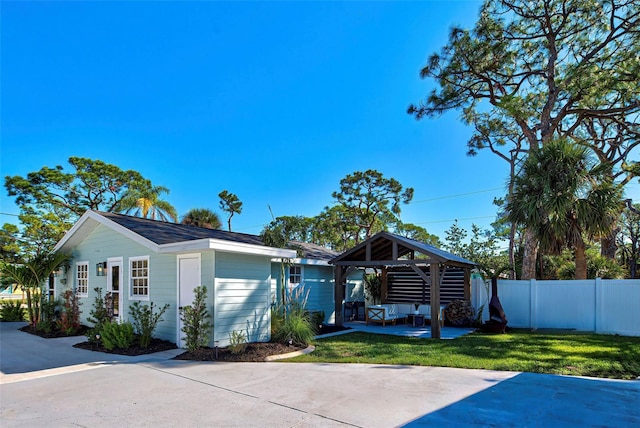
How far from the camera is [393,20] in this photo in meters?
12.4

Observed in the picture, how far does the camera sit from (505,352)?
8.10 metres

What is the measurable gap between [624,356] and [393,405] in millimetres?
5736

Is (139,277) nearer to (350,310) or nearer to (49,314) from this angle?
(49,314)

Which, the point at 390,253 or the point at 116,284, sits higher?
the point at 390,253

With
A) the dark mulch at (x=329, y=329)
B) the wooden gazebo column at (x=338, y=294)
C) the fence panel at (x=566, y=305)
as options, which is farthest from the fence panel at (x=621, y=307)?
the wooden gazebo column at (x=338, y=294)

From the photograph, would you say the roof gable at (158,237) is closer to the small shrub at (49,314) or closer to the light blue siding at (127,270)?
the light blue siding at (127,270)

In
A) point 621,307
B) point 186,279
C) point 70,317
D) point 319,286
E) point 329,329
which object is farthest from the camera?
point 319,286

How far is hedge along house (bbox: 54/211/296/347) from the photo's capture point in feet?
27.5

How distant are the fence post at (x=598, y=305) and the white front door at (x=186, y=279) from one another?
1093 cm

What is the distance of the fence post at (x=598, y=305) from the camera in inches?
442

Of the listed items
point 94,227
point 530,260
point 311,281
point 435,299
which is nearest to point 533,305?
point 530,260

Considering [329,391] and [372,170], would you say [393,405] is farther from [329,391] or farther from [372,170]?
[372,170]

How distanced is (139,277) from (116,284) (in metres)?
1.20

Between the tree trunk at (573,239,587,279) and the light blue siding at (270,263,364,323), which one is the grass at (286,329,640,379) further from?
the light blue siding at (270,263,364,323)
